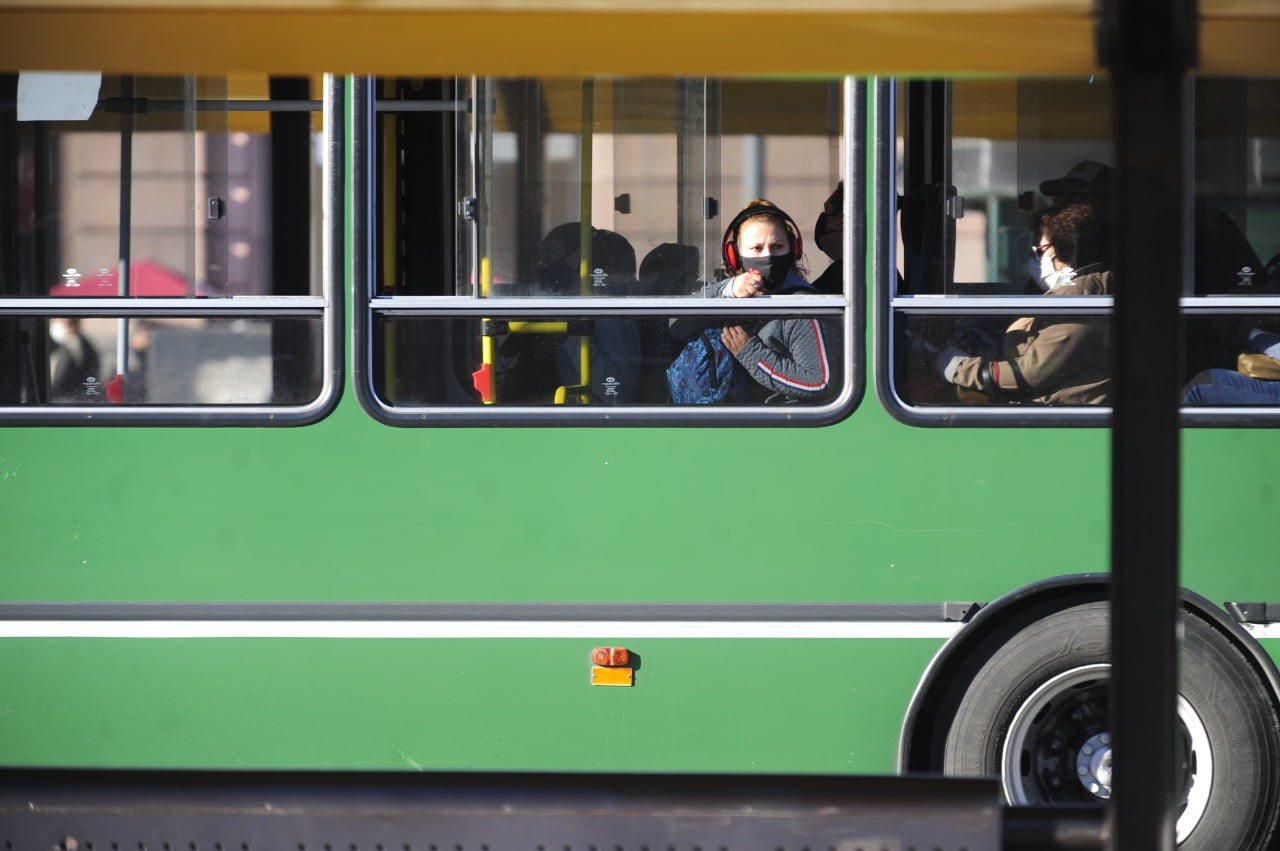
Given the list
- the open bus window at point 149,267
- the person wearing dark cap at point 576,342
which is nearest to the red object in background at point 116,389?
the open bus window at point 149,267

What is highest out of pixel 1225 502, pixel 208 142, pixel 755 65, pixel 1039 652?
pixel 208 142

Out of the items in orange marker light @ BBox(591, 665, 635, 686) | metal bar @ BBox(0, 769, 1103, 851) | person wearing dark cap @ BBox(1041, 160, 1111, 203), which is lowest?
orange marker light @ BBox(591, 665, 635, 686)

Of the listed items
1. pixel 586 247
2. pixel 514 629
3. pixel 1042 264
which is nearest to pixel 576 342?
pixel 586 247

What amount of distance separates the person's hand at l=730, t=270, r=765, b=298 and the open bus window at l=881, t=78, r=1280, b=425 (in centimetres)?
35

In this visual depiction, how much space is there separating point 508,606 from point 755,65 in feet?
6.76

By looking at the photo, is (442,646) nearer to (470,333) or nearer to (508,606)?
(508,606)

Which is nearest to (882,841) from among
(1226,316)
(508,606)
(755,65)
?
(755,65)

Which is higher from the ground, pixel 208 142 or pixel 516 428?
pixel 208 142

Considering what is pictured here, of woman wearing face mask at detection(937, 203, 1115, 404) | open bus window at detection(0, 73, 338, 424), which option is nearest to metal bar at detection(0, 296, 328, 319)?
open bus window at detection(0, 73, 338, 424)

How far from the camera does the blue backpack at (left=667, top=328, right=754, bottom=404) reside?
360 centimetres

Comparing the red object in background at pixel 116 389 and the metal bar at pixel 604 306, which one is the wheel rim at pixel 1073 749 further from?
the red object in background at pixel 116 389

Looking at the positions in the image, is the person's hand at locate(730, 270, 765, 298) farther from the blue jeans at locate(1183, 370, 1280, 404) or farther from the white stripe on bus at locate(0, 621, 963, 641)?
the blue jeans at locate(1183, 370, 1280, 404)

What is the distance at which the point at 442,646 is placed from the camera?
3.58 m

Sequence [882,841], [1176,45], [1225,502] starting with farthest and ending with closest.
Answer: [1225,502] < [882,841] < [1176,45]
